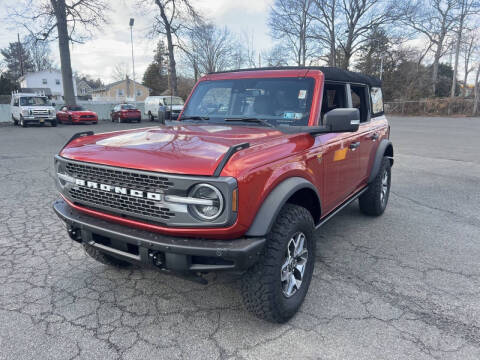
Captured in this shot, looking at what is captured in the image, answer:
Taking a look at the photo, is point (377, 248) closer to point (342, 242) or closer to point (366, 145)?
point (342, 242)

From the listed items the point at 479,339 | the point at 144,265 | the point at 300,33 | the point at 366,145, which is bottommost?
the point at 479,339

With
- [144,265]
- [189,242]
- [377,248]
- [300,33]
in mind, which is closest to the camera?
[189,242]

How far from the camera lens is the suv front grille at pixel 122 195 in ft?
7.45

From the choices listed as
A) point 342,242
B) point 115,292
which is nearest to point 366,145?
point 342,242

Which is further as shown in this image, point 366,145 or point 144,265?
point 366,145

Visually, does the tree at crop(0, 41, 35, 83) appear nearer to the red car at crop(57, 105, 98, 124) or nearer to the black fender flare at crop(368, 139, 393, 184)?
the red car at crop(57, 105, 98, 124)

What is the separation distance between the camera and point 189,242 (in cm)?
222

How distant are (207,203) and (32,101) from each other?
23.8 metres

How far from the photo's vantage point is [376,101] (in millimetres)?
5008

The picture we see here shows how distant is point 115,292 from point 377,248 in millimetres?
2793

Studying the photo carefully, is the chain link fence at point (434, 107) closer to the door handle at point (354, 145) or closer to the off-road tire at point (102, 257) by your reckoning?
the door handle at point (354, 145)

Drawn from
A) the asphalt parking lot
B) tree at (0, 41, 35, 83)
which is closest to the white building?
tree at (0, 41, 35, 83)

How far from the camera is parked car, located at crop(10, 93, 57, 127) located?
2136 centimetres

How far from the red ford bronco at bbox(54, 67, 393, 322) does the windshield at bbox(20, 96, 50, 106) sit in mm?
22017
